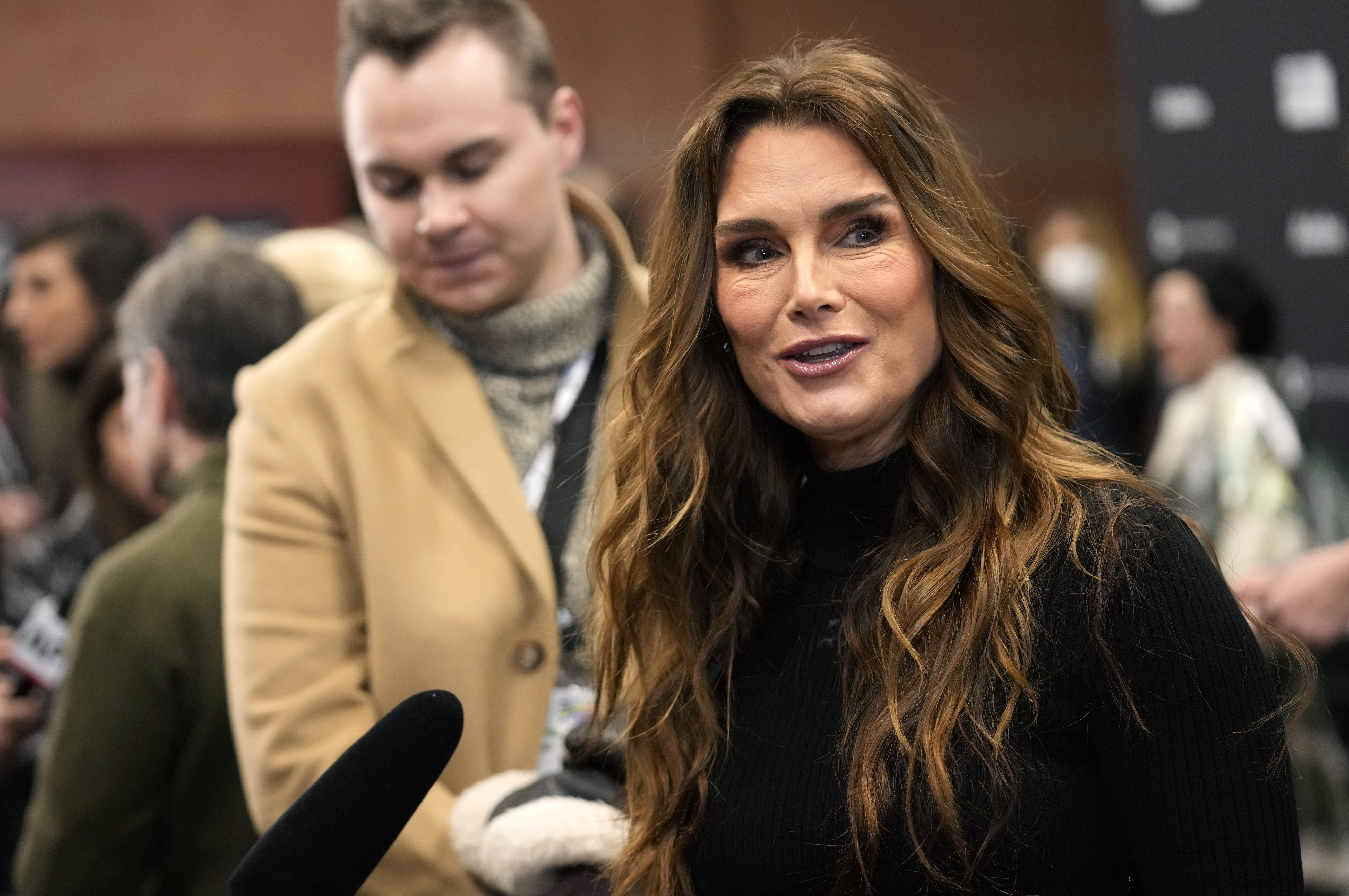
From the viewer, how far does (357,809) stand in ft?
3.32

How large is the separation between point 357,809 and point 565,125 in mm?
1263

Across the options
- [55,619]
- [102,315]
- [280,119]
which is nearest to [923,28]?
[280,119]

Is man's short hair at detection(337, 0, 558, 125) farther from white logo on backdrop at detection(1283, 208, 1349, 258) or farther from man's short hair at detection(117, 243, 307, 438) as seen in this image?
white logo on backdrop at detection(1283, 208, 1349, 258)

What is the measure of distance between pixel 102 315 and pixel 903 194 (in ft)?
9.62

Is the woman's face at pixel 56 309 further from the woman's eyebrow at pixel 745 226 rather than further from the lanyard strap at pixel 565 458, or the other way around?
the woman's eyebrow at pixel 745 226

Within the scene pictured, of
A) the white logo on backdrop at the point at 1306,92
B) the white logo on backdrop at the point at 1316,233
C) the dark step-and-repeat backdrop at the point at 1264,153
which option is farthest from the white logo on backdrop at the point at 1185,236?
the white logo on backdrop at the point at 1306,92

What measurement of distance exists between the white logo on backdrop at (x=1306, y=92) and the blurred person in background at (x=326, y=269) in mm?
2938

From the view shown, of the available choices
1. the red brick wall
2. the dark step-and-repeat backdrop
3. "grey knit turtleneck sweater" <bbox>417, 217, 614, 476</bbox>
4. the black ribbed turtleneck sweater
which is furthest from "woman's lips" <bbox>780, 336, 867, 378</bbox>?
the red brick wall

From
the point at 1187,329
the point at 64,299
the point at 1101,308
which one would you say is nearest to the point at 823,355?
the point at 64,299

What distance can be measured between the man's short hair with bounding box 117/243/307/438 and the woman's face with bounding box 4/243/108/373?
1486mm

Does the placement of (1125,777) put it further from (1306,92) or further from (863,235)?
(1306,92)

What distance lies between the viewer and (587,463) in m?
1.90

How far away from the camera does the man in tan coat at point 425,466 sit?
177cm

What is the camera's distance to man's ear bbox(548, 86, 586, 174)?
6.51ft
